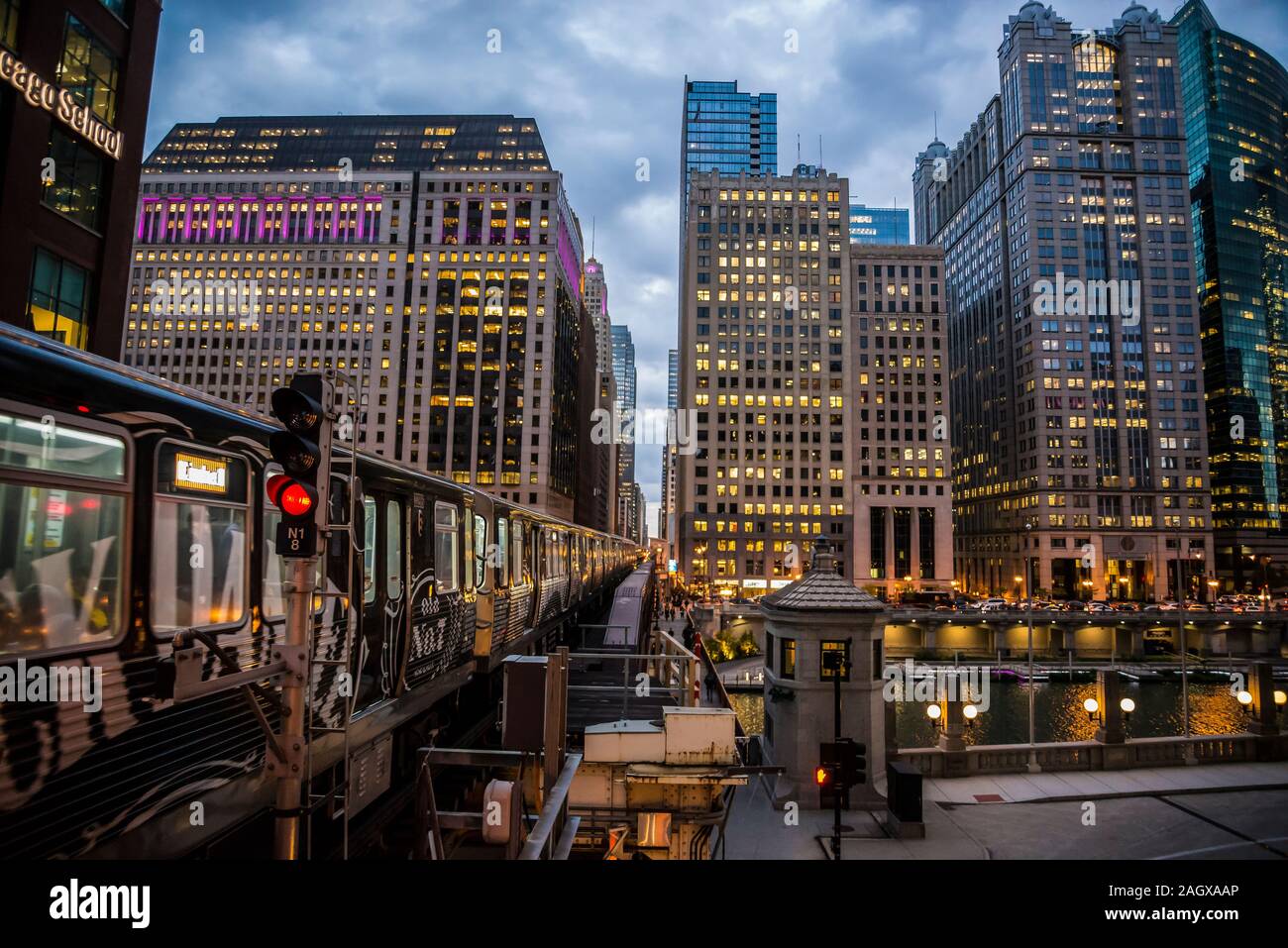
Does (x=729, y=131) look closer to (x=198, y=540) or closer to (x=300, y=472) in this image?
(x=198, y=540)

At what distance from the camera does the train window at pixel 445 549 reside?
9.95m

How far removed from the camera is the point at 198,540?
495 centimetres

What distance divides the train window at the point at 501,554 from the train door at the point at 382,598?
435 cm

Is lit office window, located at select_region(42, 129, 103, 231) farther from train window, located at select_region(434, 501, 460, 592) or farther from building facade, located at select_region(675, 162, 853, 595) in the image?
building facade, located at select_region(675, 162, 853, 595)

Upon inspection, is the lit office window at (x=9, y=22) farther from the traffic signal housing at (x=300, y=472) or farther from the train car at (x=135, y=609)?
the traffic signal housing at (x=300, y=472)

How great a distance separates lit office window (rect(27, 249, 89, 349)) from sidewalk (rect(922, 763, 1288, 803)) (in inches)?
1035

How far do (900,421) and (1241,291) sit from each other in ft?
225

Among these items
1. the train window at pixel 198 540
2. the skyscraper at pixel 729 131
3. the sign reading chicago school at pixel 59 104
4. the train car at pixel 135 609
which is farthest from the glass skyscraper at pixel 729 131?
the train window at pixel 198 540

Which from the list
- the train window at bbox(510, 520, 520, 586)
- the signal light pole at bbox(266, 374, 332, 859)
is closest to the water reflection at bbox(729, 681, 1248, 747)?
the train window at bbox(510, 520, 520, 586)

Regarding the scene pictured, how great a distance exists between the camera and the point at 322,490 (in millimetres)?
4309

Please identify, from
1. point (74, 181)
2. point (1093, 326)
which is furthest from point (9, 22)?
point (1093, 326)

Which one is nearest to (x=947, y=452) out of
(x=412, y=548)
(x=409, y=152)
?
(x=412, y=548)

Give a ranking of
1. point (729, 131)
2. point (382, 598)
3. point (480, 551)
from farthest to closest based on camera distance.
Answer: point (729, 131), point (480, 551), point (382, 598)

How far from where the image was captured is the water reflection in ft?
109
